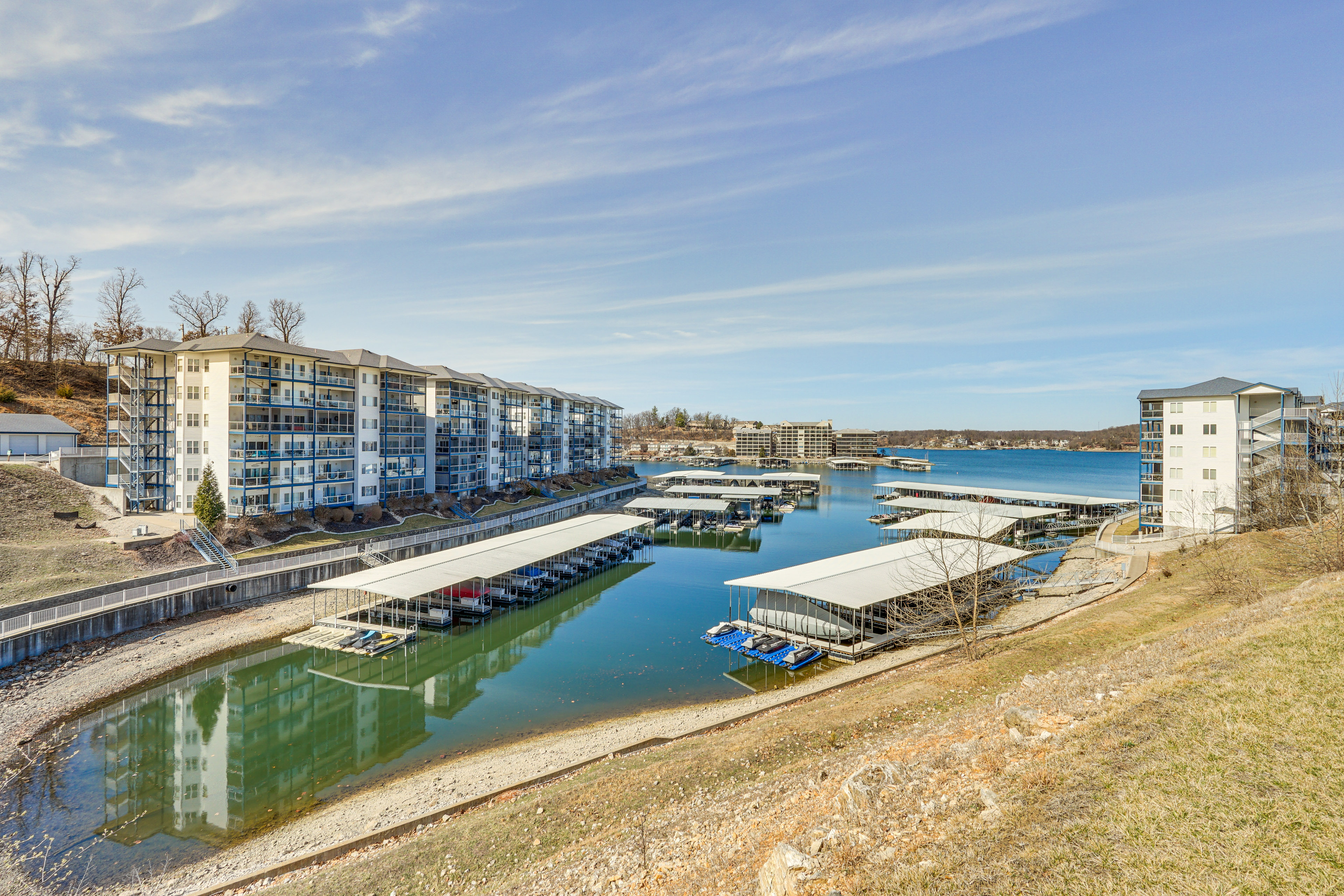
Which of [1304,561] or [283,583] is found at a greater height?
[1304,561]

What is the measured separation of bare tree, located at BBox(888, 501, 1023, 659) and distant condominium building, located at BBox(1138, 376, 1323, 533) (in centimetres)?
1836

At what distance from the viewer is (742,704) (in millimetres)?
22094

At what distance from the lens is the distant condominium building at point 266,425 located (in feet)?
129

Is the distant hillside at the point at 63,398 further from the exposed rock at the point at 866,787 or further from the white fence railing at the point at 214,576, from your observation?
the exposed rock at the point at 866,787

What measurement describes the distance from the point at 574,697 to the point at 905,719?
13.3 m

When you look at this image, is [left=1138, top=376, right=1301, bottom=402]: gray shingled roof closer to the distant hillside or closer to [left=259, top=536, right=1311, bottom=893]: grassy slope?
[left=259, top=536, right=1311, bottom=893]: grassy slope

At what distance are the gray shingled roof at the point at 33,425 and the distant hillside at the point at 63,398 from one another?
2570 mm

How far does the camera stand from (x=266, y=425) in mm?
40688

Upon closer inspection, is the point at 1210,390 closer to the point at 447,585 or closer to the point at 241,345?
the point at 447,585

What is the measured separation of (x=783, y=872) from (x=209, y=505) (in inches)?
1620

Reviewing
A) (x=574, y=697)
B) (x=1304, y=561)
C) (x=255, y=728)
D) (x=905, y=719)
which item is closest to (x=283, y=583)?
(x=255, y=728)

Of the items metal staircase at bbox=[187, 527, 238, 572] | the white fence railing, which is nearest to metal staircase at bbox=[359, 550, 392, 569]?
the white fence railing

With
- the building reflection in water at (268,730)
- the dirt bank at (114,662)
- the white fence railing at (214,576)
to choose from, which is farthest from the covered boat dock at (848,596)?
the dirt bank at (114,662)

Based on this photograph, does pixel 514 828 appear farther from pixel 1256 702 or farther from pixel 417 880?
pixel 1256 702
